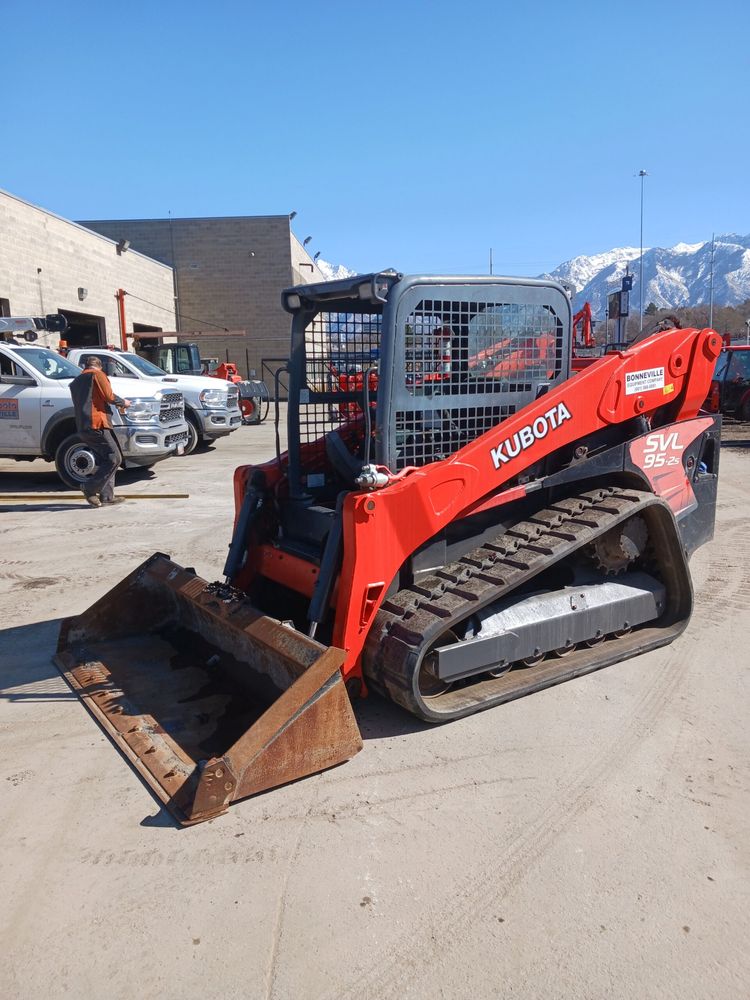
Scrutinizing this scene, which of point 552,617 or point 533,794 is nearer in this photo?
point 533,794

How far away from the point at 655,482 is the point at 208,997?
13.7ft

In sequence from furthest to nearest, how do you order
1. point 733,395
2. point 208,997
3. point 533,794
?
point 733,395 < point 533,794 < point 208,997

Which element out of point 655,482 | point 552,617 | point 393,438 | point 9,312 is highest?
point 9,312

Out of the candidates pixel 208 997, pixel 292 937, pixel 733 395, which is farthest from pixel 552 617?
pixel 733 395

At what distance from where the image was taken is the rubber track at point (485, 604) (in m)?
3.70

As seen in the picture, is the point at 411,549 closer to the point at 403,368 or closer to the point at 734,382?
the point at 403,368

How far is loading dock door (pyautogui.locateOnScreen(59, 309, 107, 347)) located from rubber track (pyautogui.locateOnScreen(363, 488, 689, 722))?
75.7 feet

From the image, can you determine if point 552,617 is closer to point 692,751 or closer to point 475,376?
point 692,751

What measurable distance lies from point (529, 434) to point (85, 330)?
26422 mm

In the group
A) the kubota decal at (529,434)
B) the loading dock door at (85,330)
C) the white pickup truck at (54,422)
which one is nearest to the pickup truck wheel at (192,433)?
the white pickup truck at (54,422)

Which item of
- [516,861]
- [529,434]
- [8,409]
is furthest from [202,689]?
[8,409]

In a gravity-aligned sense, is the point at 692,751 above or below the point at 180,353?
below

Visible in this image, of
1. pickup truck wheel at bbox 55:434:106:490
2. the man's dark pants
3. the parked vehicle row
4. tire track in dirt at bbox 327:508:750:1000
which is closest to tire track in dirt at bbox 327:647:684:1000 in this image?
tire track in dirt at bbox 327:508:750:1000

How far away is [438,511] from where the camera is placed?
3971 mm
